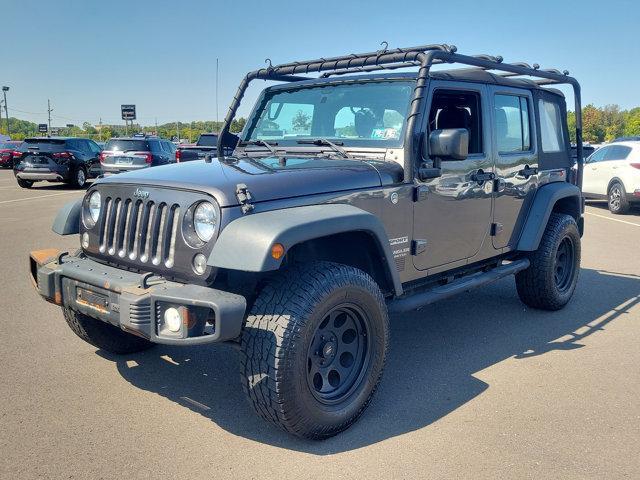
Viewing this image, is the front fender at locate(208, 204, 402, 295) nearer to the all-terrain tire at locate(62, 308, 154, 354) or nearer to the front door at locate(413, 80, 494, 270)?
the front door at locate(413, 80, 494, 270)

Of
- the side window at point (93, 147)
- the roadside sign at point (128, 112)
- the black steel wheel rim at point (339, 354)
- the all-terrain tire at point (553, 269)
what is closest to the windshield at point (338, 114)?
the black steel wheel rim at point (339, 354)

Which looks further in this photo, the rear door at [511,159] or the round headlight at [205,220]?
the rear door at [511,159]

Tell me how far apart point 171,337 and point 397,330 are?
264 centimetres

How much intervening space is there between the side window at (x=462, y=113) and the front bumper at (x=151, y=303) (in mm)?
2279

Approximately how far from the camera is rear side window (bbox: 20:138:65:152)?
18.2 meters

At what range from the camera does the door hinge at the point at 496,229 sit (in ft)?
15.9

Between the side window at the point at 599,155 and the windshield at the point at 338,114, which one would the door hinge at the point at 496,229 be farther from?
the side window at the point at 599,155

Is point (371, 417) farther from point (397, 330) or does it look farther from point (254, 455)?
point (397, 330)

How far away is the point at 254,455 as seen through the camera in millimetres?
3064

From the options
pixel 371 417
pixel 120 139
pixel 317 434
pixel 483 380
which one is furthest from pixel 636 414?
pixel 120 139

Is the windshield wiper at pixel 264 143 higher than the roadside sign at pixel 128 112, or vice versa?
the roadside sign at pixel 128 112

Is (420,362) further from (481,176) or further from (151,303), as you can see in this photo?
(151,303)

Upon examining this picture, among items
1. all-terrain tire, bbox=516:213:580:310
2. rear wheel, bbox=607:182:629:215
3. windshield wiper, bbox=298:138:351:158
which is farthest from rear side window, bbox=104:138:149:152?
windshield wiper, bbox=298:138:351:158

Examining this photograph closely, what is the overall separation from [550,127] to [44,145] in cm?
1665
